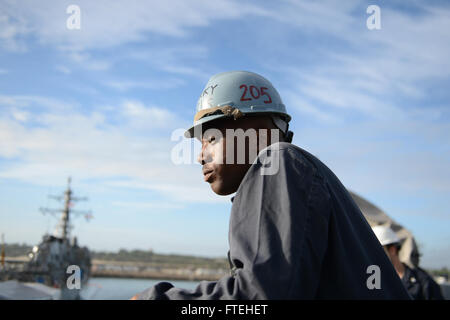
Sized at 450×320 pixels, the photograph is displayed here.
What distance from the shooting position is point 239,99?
103 inches

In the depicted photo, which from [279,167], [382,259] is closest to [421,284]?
[382,259]

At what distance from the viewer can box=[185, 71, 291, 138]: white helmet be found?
2.56m

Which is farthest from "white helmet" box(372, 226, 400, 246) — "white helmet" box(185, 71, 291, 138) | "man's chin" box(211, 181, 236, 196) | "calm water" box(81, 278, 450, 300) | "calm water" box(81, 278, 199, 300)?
"calm water" box(81, 278, 199, 300)

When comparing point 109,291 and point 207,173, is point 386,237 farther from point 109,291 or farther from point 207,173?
point 109,291

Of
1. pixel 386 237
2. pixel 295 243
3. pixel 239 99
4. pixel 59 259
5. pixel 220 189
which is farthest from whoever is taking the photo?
pixel 59 259

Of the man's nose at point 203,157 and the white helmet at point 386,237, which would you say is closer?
the man's nose at point 203,157

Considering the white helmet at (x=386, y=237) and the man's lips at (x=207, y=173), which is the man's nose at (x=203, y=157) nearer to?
the man's lips at (x=207, y=173)

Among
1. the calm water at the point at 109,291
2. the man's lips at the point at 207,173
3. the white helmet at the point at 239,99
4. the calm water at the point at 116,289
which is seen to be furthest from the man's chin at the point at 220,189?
the calm water at the point at 109,291

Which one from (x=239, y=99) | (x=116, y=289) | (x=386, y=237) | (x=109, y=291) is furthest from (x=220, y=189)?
(x=116, y=289)

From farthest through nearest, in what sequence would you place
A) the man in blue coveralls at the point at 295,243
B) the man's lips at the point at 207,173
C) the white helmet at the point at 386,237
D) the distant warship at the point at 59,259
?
1. the distant warship at the point at 59,259
2. the white helmet at the point at 386,237
3. the man's lips at the point at 207,173
4. the man in blue coveralls at the point at 295,243

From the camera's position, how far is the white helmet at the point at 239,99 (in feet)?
8.40

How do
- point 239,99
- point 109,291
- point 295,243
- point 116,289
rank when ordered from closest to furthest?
point 295,243 → point 239,99 → point 109,291 → point 116,289

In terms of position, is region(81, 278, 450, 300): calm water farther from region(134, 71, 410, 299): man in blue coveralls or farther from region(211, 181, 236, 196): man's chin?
region(211, 181, 236, 196): man's chin
